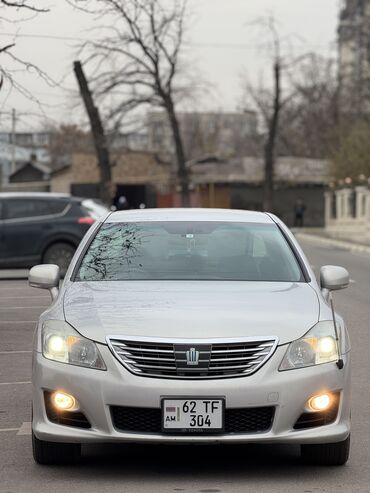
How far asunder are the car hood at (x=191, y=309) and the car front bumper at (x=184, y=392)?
182 mm

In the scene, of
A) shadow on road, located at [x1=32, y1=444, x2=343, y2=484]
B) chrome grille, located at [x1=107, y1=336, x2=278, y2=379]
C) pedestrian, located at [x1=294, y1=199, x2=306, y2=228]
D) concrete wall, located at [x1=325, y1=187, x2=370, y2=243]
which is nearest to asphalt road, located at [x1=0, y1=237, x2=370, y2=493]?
shadow on road, located at [x1=32, y1=444, x2=343, y2=484]

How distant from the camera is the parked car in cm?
676

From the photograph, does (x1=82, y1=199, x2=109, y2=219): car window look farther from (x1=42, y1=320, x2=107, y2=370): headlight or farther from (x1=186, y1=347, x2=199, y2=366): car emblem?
(x1=186, y1=347, x2=199, y2=366): car emblem

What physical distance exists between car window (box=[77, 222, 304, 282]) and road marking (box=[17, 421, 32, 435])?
1091 millimetres

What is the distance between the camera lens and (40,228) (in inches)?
984

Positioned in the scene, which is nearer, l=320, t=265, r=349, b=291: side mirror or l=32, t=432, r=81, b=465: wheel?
l=32, t=432, r=81, b=465: wheel

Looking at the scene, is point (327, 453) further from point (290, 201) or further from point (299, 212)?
point (290, 201)

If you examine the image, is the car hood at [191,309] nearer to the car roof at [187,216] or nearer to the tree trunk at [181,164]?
the car roof at [187,216]

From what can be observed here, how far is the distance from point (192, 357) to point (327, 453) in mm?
1035

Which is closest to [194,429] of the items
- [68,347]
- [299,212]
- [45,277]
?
[68,347]

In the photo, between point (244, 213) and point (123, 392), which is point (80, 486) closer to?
point (123, 392)

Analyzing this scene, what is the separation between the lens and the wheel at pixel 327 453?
720cm

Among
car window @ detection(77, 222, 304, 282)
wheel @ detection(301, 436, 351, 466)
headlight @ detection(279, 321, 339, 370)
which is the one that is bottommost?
wheel @ detection(301, 436, 351, 466)

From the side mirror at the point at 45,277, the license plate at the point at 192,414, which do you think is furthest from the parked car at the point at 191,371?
the side mirror at the point at 45,277
